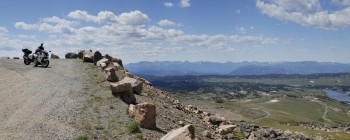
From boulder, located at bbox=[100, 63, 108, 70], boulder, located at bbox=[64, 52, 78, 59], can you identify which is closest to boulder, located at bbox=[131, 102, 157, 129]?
boulder, located at bbox=[100, 63, 108, 70]

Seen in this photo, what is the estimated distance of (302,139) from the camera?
245 ft

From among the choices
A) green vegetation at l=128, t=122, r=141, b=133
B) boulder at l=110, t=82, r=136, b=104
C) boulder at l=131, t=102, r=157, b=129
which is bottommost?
green vegetation at l=128, t=122, r=141, b=133

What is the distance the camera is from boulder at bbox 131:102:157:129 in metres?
26.6

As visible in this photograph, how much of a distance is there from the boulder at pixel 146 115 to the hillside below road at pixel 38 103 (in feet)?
14.0

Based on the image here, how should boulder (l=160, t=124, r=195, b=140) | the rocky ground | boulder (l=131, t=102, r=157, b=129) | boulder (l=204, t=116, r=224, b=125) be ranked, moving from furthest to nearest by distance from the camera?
1. boulder (l=204, t=116, r=224, b=125)
2. boulder (l=131, t=102, r=157, b=129)
3. the rocky ground
4. boulder (l=160, t=124, r=195, b=140)

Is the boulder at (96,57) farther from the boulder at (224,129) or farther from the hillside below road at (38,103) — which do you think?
the boulder at (224,129)

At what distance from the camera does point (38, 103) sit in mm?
29938

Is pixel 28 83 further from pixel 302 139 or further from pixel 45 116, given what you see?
pixel 302 139

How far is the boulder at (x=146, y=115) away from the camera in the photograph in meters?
26.6

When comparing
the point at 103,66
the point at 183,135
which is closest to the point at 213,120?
the point at 103,66

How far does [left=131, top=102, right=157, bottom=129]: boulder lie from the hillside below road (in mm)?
4257

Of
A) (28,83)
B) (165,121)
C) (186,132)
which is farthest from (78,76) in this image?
(186,132)

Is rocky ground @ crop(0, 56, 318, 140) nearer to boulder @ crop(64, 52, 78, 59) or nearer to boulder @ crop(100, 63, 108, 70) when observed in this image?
boulder @ crop(100, 63, 108, 70)

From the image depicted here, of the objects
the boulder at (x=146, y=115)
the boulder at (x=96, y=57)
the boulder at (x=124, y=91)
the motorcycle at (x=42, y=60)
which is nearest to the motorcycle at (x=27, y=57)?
the motorcycle at (x=42, y=60)
